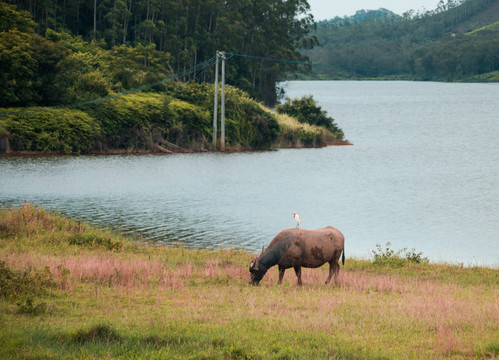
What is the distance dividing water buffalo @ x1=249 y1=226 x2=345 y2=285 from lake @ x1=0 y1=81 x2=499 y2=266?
10.4m

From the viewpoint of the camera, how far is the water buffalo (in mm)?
15773

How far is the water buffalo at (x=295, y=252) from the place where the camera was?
1577 centimetres

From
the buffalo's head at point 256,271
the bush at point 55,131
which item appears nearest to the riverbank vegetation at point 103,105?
the bush at point 55,131

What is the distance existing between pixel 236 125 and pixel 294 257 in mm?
54251

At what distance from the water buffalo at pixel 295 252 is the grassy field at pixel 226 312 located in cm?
53

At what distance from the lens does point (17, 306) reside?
1179 centimetres

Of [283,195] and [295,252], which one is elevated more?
[295,252]

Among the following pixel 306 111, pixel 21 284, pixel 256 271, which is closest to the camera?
pixel 21 284

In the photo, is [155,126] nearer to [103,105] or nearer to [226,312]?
[103,105]

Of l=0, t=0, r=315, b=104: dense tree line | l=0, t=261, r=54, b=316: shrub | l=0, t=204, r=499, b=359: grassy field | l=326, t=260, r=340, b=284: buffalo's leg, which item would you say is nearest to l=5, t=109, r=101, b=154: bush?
l=0, t=0, r=315, b=104: dense tree line

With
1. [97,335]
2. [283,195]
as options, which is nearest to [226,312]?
[97,335]

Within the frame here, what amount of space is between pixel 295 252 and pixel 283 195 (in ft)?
94.9

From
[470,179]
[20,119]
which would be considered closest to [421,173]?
[470,179]

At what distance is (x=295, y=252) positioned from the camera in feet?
51.9
